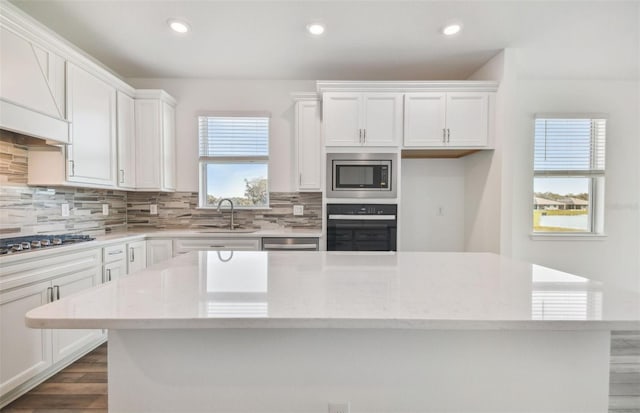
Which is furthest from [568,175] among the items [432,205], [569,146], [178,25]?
[178,25]

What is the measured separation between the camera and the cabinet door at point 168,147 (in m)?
3.40

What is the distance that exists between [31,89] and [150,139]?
1.28 metres

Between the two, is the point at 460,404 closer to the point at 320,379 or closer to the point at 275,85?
the point at 320,379

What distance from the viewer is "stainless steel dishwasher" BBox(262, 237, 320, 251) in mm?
3121

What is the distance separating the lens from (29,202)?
93.7 inches

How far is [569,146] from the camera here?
3.81 metres

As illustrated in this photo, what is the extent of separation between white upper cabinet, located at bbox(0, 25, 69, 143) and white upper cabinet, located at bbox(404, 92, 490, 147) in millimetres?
2999

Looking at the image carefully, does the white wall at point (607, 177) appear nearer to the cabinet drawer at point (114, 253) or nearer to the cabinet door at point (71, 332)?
the cabinet drawer at point (114, 253)

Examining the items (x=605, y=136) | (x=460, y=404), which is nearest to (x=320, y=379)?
(x=460, y=404)

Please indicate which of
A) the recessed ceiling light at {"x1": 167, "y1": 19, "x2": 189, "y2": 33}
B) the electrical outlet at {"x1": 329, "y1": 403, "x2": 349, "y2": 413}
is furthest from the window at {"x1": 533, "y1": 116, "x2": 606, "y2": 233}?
the recessed ceiling light at {"x1": 167, "y1": 19, "x2": 189, "y2": 33}

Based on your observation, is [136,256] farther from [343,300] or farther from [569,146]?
[569,146]

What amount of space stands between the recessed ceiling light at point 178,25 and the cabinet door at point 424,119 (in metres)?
2.19

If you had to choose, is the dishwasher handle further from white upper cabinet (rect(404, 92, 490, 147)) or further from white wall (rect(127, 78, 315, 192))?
white upper cabinet (rect(404, 92, 490, 147))

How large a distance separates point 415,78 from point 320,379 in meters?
3.61
